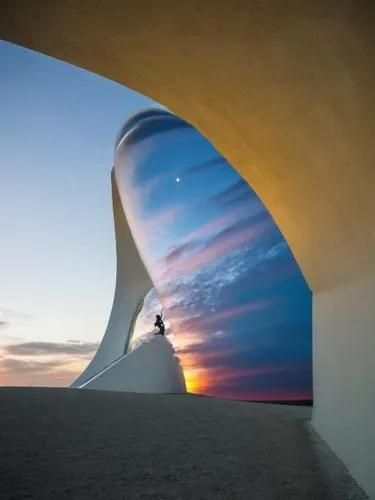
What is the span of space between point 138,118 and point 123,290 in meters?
8.54

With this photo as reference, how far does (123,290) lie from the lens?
21.5m

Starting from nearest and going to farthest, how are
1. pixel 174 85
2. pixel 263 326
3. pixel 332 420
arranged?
pixel 174 85 → pixel 332 420 → pixel 263 326

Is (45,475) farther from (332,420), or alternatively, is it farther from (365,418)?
(332,420)

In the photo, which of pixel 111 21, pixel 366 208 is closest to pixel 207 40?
pixel 111 21

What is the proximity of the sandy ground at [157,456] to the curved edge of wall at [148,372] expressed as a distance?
269 inches

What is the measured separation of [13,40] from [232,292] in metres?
8.21

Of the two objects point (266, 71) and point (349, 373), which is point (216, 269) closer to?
point (349, 373)

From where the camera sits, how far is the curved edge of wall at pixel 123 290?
20.9 m

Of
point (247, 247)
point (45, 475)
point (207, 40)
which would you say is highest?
point (247, 247)

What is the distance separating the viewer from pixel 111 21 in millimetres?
2865

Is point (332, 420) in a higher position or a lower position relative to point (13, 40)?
lower

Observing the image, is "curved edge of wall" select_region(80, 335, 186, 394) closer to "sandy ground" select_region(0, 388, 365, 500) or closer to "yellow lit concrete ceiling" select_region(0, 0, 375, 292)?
"sandy ground" select_region(0, 388, 365, 500)

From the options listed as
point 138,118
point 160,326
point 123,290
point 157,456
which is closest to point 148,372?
point 160,326

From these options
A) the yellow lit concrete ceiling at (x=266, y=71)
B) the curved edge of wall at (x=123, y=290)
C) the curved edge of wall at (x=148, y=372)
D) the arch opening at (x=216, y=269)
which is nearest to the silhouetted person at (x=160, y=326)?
the curved edge of wall at (x=148, y=372)
